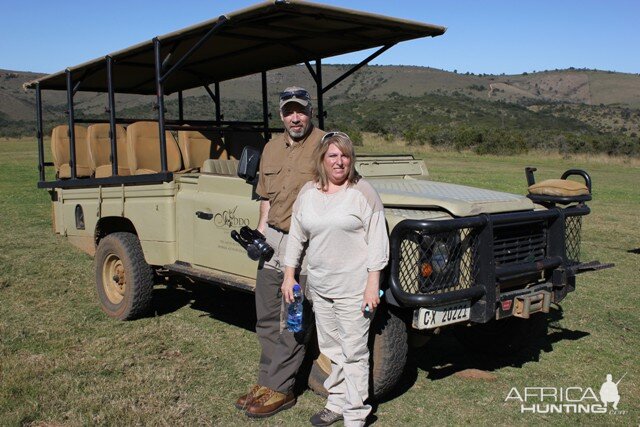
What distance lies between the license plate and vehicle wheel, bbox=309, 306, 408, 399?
228 mm

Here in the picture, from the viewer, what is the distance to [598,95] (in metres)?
102

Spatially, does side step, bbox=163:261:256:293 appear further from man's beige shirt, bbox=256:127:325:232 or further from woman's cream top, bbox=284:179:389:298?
woman's cream top, bbox=284:179:389:298

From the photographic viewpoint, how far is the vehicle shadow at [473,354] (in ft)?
16.7

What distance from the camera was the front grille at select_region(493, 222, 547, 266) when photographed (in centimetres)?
436

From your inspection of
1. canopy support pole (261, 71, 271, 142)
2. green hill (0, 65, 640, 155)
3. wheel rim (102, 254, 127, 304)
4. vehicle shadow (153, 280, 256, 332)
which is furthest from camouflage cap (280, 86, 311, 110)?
green hill (0, 65, 640, 155)

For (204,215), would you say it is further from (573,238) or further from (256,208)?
(573,238)

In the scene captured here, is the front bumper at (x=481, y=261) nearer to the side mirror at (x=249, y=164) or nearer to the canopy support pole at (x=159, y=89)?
the side mirror at (x=249, y=164)

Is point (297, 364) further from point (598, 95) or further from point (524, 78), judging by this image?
point (524, 78)

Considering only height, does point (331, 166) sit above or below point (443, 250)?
Result: above

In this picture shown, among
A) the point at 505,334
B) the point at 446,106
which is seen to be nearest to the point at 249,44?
the point at 505,334

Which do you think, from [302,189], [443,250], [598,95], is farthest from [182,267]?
[598,95]

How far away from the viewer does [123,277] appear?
6.36 metres

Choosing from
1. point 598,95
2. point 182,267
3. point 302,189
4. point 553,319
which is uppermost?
point 598,95

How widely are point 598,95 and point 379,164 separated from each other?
349 feet
